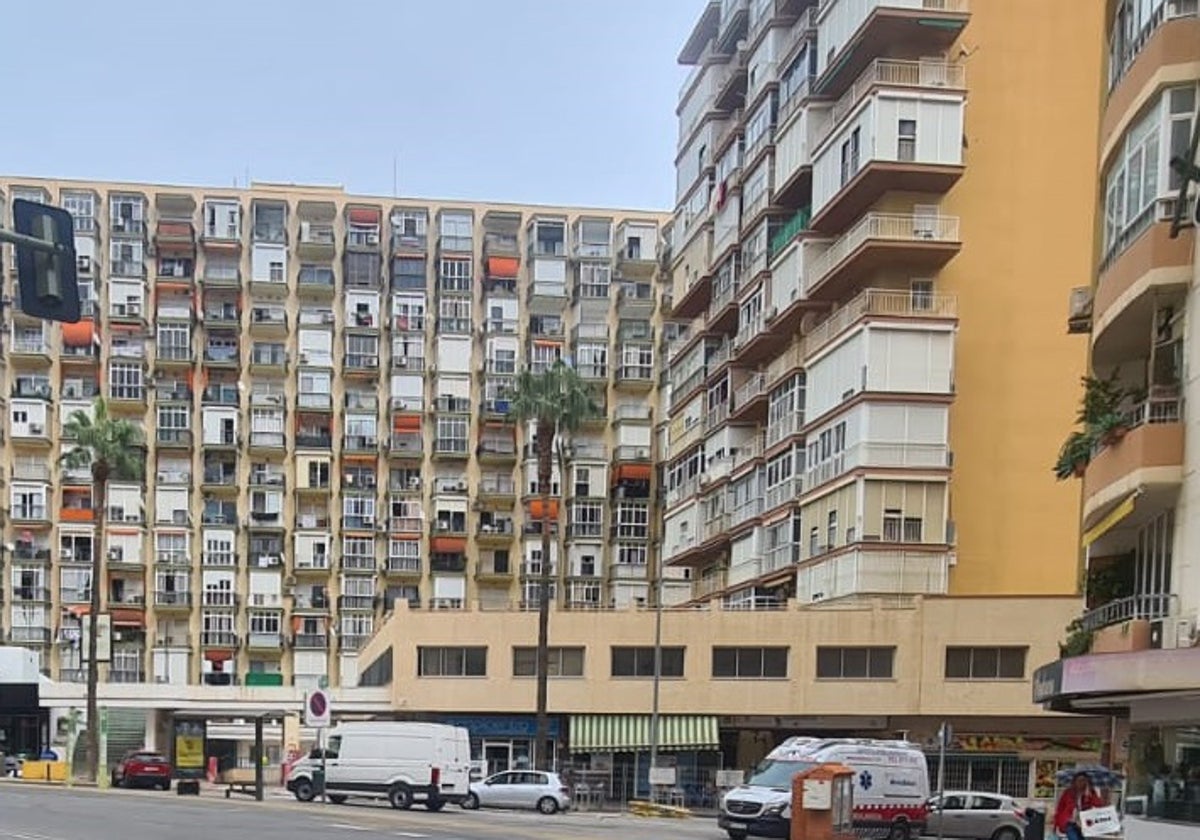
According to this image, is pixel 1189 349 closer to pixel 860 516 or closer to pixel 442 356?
pixel 860 516

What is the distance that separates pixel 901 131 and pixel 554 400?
17.7 metres

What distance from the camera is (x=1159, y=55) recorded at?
21547mm

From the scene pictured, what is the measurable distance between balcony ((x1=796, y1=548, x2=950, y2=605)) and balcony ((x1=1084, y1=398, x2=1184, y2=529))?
2924 cm

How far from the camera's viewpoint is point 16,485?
92.4 m

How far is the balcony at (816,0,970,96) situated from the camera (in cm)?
5234

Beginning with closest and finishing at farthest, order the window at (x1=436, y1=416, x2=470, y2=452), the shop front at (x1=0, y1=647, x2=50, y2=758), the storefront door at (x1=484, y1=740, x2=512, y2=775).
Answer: the storefront door at (x1=484, y1=740, x2=512, y2=775) → the shop front at (x1=0, y1=647, x2=50, y2=758) → the window at (x1=436, y1=416, x2=470, y2=452)

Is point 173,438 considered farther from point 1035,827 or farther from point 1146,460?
point 1146,460

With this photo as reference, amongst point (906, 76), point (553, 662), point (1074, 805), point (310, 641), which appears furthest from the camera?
point (310, 641)

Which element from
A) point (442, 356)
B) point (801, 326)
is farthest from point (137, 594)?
point (801, 326)

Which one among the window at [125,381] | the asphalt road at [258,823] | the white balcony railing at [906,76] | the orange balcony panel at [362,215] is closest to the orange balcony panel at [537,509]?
the orange balcony panel at [362,215]

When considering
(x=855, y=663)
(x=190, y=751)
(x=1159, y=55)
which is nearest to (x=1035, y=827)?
(x=1159, y=55)

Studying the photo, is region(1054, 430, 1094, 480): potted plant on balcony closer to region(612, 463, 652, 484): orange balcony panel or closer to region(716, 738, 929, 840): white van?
region(716, 738, 929, 840): white van

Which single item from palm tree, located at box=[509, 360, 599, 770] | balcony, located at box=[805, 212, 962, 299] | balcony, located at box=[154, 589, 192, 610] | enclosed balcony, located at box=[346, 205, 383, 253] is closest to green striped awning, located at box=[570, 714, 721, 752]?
palm tree, located at box=[509, 360, 599, 770]

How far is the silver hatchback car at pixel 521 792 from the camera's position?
1768 inches
